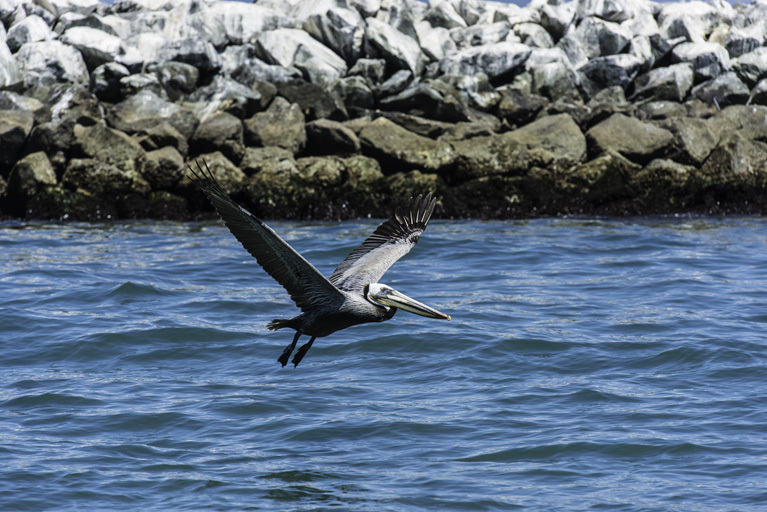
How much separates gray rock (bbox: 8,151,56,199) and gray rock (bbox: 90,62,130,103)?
2.50m

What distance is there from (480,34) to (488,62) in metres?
1.83

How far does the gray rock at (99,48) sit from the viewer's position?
20234 millimetres

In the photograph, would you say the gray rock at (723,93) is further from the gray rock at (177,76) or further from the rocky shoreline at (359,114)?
the gray rock at (177,76)

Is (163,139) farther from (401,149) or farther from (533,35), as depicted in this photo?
(533,35)

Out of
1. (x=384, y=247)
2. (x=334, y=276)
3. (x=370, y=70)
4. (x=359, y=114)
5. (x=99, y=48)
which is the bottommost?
(x=334, y=276)

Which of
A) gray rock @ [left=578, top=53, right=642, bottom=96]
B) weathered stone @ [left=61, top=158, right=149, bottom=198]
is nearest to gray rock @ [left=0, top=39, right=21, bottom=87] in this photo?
weathered stone @ [left=61, top=158, right=149, bottom=198]

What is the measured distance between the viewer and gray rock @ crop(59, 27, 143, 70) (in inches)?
797

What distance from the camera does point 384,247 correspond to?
28.9 ft

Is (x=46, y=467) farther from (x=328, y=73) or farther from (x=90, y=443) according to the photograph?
(x=328, y=73)

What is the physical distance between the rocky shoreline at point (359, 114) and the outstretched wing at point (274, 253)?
9.72 m

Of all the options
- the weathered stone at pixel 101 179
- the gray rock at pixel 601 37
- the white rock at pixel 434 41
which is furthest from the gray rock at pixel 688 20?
the weathered stone at pixel 101 179

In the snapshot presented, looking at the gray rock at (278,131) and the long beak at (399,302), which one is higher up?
the gray rock at (278,131)

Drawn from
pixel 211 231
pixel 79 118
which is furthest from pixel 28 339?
pixel 79 118

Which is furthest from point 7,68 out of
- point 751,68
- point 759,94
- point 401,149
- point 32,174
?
point 751,68
